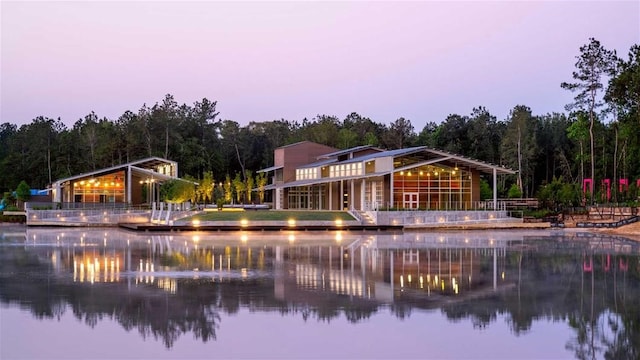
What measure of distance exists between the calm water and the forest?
167ft

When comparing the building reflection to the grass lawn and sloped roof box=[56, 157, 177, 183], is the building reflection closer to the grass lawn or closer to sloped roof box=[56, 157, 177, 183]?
the grass lawn

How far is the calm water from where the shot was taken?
1017cm

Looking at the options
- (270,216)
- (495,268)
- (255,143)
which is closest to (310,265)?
(495,268)

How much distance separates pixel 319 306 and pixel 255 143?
81.2 metres

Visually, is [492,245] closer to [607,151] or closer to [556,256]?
[556,256]

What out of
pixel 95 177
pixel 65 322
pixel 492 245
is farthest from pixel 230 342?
pixel 95 177

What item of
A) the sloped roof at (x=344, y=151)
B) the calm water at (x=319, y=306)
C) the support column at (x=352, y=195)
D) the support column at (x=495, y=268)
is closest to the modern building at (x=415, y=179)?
the support column at (x=352, y=195)

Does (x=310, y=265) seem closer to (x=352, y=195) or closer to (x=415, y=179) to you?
(x=415, y=179)

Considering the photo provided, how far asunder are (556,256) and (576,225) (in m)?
23.8

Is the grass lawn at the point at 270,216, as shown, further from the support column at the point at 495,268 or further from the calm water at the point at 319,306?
the calm water at the point at 319,306

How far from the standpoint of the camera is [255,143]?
93.8 metres

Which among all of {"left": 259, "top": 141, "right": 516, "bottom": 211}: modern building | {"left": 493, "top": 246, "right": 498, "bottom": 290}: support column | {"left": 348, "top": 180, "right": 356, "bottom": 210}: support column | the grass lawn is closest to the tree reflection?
{"left": 493, "top": 246, "right": 498, "bottom": 290}: support column

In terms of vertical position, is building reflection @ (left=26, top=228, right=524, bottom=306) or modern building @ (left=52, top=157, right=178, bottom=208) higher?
modern building @ (left=52, top=157, right=178, bottom=208)

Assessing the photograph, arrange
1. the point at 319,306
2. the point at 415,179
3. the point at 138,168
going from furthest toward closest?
the point at 138,168 < the point at 415,179 < the point at 319,306
